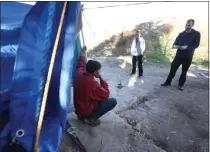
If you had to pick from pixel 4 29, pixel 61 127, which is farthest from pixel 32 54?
pixel 61 127

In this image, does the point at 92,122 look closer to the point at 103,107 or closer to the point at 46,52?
the point at 103,107

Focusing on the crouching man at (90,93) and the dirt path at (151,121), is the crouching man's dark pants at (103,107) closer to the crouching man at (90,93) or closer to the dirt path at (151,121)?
the crouching man at (90,93)

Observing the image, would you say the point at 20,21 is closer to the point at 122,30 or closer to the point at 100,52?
the point at 100,52

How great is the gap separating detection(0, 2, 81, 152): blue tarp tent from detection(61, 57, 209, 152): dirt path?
2.76ft

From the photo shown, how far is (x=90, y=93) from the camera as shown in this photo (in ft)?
11.3

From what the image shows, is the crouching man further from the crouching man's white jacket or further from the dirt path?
the crouching man's white jacket

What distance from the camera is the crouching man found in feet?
11.2

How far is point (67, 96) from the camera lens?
8.87 ft

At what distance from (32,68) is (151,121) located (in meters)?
2.63

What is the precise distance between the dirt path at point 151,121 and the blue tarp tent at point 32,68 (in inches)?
33.1

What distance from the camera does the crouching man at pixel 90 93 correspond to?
340 centimetres

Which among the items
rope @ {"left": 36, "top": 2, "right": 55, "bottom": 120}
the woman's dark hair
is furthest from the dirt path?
rope @ {"left": 36, "top": 2, "right": 55, "bottom": 120}

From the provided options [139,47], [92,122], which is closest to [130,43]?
[139,47]

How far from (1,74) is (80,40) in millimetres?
1811
